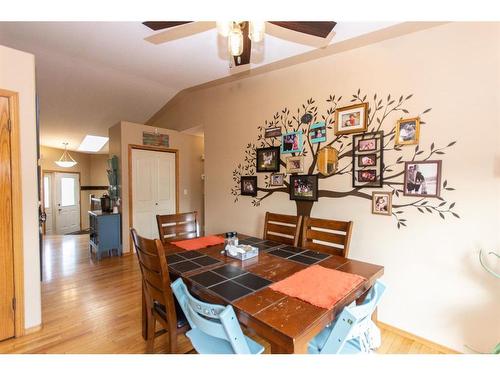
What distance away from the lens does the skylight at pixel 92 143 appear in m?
6.00

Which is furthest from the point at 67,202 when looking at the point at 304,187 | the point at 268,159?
the point at 304,187

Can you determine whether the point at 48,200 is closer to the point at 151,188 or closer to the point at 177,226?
the point at 151,188

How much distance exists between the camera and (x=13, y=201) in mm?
1802

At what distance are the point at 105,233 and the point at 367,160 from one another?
3824mm

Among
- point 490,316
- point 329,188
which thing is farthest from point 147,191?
point 490,316

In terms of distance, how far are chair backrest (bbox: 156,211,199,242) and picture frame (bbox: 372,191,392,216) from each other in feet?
5.51

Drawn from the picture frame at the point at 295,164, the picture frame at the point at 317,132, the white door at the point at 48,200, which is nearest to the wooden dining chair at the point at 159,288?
the picture frame at the point at 295,164

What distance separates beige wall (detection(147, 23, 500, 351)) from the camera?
1603mm

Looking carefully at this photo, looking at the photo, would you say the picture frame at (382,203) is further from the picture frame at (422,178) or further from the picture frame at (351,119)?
the picture frame at (351,119)

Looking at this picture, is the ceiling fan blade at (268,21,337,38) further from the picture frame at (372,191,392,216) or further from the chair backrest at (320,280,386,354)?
the chair backrest at (320,280,386,354)

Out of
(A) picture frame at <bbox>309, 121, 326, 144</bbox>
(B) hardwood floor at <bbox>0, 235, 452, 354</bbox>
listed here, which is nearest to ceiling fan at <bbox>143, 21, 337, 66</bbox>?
(A) picture frame at <bbox>309, 121, 326, 144</bbox>

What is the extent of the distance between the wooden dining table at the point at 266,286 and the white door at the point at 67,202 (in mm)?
7084

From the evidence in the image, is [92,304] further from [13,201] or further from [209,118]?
[209,118]
